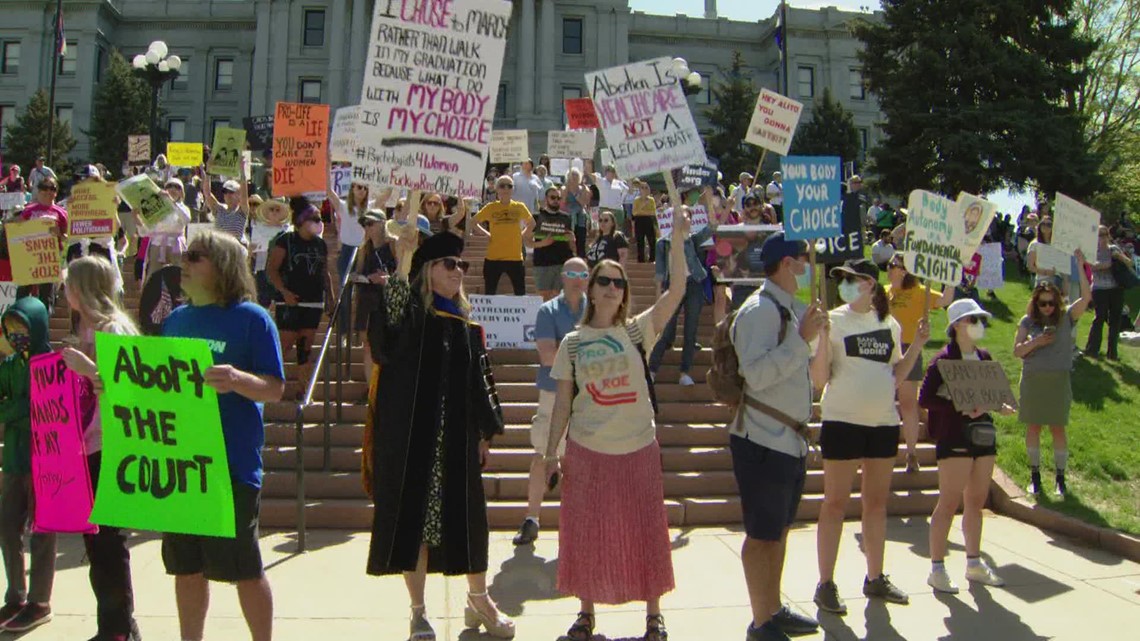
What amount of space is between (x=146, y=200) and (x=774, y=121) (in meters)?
7.98

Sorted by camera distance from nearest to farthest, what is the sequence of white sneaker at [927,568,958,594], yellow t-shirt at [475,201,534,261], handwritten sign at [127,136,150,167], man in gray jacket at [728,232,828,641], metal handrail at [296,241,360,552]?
man in gray jacket at [728,232,828,641]
white sneaker at [927,568,958,594]
metal handrail at [296,241,360,552]
yellow t-shirt at [475,201,534,261]
handwritten sign at [127,136,150,167]

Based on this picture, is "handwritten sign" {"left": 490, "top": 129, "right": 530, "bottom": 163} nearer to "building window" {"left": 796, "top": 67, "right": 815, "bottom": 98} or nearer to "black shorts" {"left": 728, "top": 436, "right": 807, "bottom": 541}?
"black shorts" {"left": 728, "top": 436, "right": 807, "bottom": 541}

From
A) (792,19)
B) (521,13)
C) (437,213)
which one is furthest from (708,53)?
(437,213)

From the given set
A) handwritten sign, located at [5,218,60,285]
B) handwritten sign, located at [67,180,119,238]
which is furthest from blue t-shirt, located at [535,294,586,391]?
handwritten sign, located at [67,180,119,238]

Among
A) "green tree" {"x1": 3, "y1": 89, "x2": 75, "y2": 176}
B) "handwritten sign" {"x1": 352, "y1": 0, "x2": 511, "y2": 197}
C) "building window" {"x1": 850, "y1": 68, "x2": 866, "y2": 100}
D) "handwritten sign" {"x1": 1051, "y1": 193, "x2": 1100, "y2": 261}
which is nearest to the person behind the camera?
"handwritten sign" {"x1": 352, "y1": 0, "x2": 511, "y2": 197}

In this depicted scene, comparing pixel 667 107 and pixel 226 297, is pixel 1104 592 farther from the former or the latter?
pixel 226 297

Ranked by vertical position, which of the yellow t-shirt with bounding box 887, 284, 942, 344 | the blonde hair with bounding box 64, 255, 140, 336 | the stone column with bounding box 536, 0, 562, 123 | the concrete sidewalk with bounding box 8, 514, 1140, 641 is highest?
the stone column with bounding box 536, 0, 562, 123

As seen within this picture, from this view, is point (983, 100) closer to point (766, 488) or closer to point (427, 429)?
point (766, 488)

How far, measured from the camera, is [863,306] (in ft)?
18.9

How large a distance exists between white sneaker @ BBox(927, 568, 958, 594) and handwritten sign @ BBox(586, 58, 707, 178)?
3.14 metres

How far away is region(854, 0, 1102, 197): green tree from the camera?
26.4 meters

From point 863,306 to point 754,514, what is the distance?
68.6 inches

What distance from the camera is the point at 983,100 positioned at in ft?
91.5

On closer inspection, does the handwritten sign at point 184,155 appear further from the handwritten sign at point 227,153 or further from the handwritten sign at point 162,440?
the handwritten sign at point 162,440
